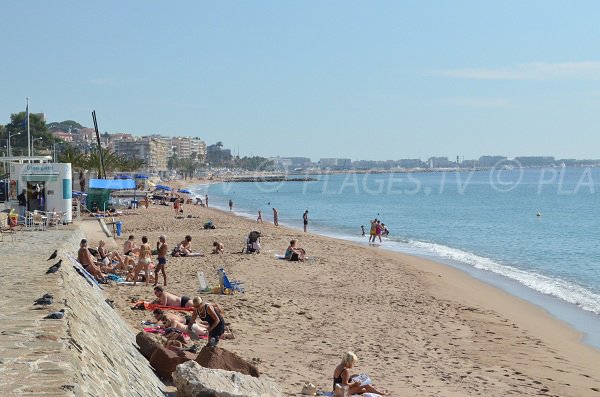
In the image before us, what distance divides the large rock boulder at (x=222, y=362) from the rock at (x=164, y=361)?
33cm

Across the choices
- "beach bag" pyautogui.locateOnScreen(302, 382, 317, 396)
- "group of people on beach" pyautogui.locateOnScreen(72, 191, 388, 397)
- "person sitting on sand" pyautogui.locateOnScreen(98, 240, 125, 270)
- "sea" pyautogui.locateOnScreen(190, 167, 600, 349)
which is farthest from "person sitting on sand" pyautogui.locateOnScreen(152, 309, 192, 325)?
"sea" pyautogui.locateOnScreen(190, 167, 600, 349)

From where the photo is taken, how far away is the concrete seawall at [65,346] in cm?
524

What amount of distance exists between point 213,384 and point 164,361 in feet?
5.21

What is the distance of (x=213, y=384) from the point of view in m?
6.74

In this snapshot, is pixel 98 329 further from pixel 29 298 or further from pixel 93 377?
pixel 93 377

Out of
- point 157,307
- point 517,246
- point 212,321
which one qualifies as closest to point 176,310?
point 157,307

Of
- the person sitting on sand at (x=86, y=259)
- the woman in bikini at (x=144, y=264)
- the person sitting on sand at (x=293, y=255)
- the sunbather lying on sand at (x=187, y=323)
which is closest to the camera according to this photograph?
the sunbather lying on sand at (x=187, y=323)

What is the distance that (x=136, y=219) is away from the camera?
119 ft

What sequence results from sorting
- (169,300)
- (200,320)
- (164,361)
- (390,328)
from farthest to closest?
(390,328) < (169,300) < (200,320) < (164,361)

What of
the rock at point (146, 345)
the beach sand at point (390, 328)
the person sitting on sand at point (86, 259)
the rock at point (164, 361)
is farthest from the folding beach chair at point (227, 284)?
the rock at point (164, 361)

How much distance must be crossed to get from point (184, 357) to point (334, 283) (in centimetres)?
995

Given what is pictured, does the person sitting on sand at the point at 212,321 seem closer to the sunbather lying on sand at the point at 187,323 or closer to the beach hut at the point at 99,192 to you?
the sunbather lying on sand at the point at 187,323

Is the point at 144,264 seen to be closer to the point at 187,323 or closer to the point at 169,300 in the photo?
the point at 169,300

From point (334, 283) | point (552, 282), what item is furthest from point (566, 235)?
point (334, 283)
